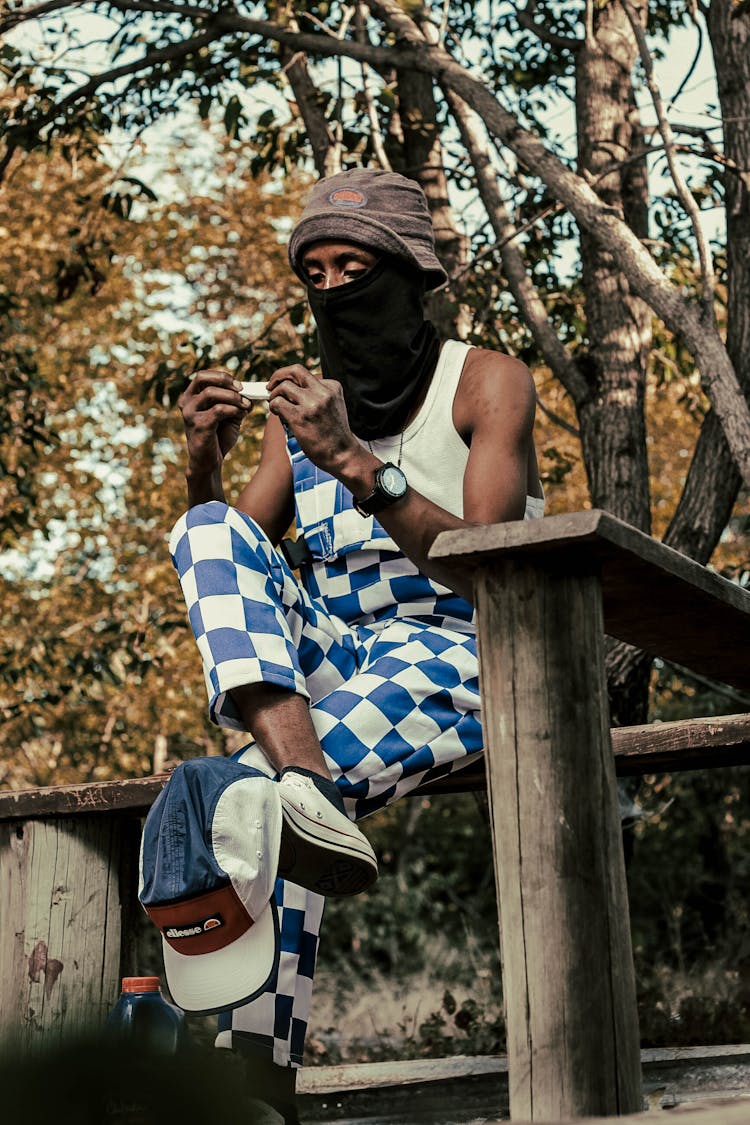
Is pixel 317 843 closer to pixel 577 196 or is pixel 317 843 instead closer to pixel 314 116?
pixel 577 196

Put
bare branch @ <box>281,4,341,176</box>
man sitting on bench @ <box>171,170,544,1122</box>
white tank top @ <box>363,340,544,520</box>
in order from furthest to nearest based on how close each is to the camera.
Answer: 1. bare branch @ <box>281,4,341,176</box>
2. white tank top @ <box>363,340,544,520</box>
3. man sitting on bench @ <box>171,170,544,1122</box>

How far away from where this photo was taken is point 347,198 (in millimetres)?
2820

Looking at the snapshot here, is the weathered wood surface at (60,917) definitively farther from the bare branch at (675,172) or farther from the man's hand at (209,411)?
the bare branch at (675,172)

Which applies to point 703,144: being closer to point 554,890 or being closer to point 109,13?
point 109,13

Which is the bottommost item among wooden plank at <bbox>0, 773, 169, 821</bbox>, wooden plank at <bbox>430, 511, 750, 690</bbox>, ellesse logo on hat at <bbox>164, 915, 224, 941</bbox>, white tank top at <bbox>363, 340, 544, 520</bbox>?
ellesse logo on hat at <bbox>164, 915, 224, 941</bbox>

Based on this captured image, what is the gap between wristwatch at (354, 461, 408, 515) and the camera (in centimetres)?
226

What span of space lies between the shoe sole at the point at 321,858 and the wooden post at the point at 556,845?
435 mm

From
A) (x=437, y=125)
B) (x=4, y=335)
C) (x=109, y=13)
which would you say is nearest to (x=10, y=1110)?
(x=437, y=125)

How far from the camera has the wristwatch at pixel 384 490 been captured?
226cm

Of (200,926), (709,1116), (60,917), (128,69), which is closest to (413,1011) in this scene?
A: (128,69)

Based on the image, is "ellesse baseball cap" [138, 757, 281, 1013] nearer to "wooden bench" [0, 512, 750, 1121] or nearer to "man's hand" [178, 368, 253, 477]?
"wooden bench" [0, 512, 750, 1121]

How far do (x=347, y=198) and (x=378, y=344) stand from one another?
0.30 metres

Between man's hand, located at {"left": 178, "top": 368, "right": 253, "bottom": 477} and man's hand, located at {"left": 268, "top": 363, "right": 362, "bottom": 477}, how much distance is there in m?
0.41

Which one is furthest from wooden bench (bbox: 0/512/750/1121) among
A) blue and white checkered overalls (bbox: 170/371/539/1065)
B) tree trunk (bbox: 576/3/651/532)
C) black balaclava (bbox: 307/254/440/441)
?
tree trunk (bbox: 576/3/651/532)
